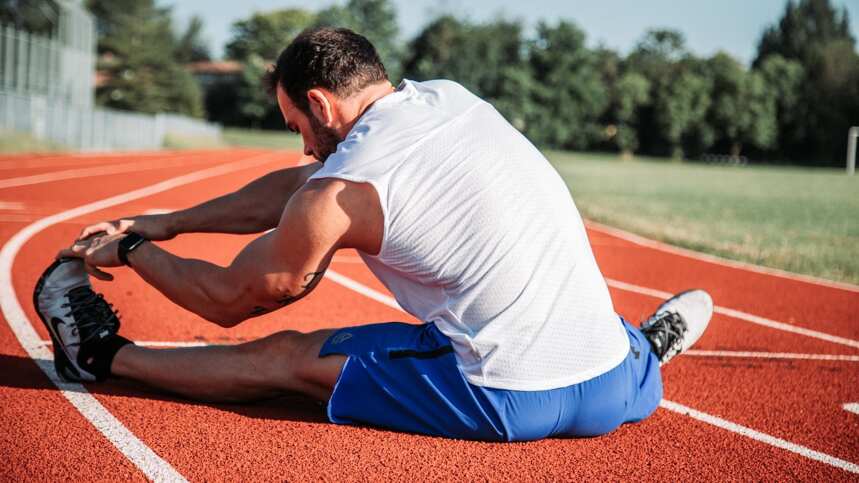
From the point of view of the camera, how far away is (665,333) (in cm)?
406

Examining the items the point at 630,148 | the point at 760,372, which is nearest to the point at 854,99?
the point at 630,148

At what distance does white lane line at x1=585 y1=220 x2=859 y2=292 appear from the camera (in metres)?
8.46

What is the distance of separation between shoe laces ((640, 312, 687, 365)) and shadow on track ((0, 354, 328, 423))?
1.62 m

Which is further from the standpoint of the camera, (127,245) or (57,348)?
(57,348)

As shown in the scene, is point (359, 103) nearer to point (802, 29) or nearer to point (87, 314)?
point (87, 314)

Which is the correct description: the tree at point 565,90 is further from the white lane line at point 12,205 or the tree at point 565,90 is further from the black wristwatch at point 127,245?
the black wristwatch at point 127,245

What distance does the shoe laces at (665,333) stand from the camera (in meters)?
4.02

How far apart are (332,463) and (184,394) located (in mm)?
934

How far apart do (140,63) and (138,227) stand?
80715mm

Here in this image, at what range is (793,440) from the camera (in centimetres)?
357

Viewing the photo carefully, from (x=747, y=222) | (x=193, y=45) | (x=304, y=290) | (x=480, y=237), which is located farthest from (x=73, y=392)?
(x=193, y=45)

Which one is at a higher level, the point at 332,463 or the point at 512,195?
the point at 512,195

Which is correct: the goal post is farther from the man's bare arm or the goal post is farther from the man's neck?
the man's neck

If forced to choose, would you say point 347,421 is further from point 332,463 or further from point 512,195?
point 512,195
